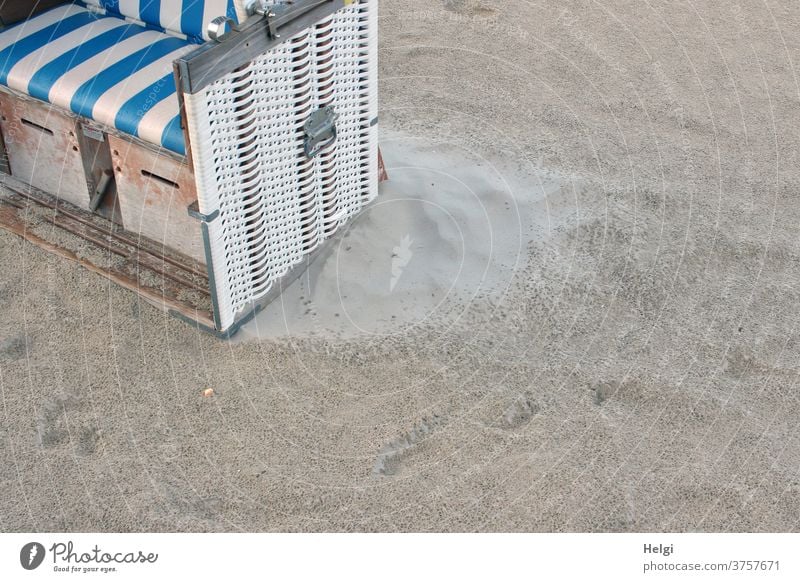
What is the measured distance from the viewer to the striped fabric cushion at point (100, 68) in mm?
4633

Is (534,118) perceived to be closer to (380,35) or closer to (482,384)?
(380,35)

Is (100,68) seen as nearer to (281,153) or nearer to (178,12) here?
(178,12)

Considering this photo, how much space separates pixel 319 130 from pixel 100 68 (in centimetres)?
115

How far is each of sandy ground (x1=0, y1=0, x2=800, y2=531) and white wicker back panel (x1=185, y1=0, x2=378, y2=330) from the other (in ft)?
0.68

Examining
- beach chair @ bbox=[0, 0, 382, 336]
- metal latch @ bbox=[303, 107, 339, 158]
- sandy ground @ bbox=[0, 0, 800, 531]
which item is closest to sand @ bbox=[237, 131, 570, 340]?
sandy ground @ bbox=[0, 0, 800, 531]

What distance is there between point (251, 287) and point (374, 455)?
1166 mm

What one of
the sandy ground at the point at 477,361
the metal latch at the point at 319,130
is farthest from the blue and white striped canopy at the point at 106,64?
the sandy ground at the point at 477,361

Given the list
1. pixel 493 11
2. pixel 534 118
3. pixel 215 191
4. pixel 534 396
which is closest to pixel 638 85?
pixel 534 118

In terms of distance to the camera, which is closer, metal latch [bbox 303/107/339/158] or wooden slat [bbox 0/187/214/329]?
metal latch [bbox 303/107/339/158]

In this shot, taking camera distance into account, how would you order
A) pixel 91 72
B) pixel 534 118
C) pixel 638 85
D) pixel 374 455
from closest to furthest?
pixel 374 455 → pixel 91 72 → pixel 534 118 → pixel 638 85

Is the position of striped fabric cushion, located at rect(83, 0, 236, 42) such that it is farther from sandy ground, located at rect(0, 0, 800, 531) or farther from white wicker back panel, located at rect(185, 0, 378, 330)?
sandy ground, located at rect(0, 0, 800, 531)

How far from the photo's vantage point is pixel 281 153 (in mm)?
4703

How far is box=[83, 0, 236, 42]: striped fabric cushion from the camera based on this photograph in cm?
503

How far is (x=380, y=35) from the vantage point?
7.74m
